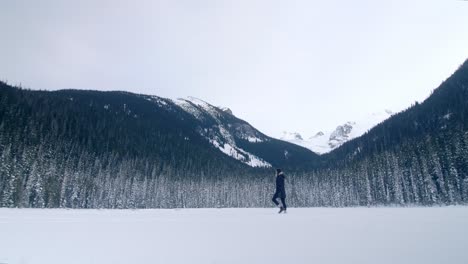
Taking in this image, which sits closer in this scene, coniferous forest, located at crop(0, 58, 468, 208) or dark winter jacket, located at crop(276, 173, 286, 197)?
dark winter jacket, located at crop(276, 173, 286, 197)

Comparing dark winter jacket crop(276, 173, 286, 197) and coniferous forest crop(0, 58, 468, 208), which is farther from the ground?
coniferous forest crop(0, 58, 468, 208)

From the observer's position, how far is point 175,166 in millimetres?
126438

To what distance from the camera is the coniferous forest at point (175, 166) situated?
62.5 m

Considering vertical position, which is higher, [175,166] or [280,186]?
[175,166]

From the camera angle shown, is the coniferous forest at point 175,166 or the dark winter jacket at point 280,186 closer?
the dark winter jacket at point 280,186

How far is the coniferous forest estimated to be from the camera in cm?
6250

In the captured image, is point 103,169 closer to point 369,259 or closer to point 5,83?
point 5,83

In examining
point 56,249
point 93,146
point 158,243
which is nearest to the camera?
point 56,249

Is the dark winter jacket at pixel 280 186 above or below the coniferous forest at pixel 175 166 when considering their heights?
below

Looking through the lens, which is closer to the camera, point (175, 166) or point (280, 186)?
point (280, 186)

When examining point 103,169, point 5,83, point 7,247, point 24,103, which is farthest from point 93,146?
point 7,247

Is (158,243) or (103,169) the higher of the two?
(103,169)

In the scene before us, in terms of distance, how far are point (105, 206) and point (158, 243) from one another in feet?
286

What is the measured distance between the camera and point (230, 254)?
3.83 m
